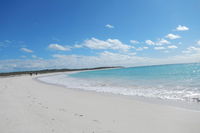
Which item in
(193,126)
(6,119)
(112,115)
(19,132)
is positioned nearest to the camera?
(19,132)

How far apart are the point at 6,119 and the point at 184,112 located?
6242mm

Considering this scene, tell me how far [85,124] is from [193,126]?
307 cm

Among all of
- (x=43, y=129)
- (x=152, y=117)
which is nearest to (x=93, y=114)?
(x=43, y=129)

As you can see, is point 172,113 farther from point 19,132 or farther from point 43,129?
point 19,132

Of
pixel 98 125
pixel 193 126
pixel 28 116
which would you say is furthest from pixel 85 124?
pixel 193 126

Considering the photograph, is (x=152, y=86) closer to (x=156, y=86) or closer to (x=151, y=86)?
(x=151, y=86)

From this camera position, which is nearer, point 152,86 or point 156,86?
point 156,86

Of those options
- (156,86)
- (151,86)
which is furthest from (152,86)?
(156,86)

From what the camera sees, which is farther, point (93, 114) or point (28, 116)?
point (93, 114)

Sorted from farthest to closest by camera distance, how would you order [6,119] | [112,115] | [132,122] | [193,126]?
[112,115] < [6,119] < [132,122] < [193,126]

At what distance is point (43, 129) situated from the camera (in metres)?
3.29

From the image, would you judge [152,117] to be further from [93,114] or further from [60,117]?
[60,117]

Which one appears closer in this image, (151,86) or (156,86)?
(156,86)

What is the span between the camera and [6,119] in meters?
3.98
